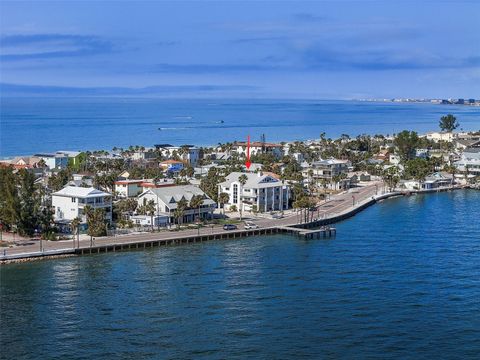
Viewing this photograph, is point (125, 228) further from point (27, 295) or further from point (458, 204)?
point (458, 204)

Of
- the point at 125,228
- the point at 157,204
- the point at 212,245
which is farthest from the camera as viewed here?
the point at 157,204

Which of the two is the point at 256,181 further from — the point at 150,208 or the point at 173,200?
the point at 150,208

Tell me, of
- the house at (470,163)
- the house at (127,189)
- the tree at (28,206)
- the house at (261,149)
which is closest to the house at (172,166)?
the house at (261,149)

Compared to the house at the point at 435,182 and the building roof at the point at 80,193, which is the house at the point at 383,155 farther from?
the building roof at the point at 80,193

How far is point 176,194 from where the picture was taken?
65.1 metres

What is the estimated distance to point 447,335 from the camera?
114 ft

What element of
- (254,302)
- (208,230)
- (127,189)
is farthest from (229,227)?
(254,302)

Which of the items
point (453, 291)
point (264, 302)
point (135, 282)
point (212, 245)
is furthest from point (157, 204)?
point (453, 291)

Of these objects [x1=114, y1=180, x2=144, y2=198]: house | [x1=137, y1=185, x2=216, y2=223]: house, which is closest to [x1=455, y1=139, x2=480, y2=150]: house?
[x1=114, y1=180, x2=144, y2=198]: house

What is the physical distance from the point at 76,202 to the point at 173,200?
880 centimetres

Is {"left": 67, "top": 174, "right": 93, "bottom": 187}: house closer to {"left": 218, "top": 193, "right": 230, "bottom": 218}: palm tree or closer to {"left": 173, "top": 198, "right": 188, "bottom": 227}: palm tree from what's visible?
{"left": 218, "top": 193, "right": 230, "bottom": 218}: palm tree

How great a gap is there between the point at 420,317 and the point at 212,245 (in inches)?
880

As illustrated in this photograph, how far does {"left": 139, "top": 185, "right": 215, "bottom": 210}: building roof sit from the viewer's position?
63.8 metres

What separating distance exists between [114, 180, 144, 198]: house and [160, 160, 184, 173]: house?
22.9 m
